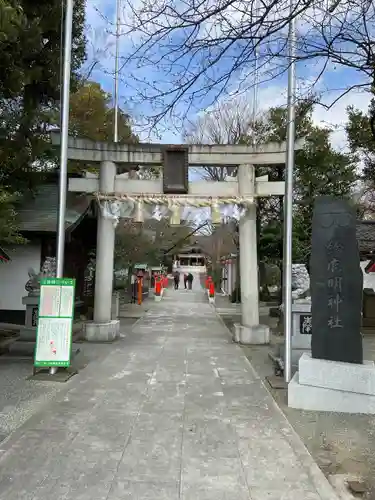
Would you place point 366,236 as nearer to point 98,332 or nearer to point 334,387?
point 98,332

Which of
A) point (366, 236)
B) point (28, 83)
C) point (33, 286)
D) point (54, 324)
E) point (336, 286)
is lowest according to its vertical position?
point (54, 324)

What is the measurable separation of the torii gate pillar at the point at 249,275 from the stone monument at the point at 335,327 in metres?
5.50

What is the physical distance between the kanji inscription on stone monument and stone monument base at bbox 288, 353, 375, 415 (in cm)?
24

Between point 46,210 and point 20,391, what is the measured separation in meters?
8.94

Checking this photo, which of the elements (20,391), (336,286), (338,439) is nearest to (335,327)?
(336,286)

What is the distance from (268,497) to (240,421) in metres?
2.13

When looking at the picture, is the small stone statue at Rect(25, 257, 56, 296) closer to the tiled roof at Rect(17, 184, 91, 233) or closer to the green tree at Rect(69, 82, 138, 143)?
the tiled roof at Rect(17, 184, 91, 233)

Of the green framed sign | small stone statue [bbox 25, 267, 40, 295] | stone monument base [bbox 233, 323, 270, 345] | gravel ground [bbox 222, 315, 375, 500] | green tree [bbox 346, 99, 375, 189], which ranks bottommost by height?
gravel ground [bbox 222, 315, 375, 500]

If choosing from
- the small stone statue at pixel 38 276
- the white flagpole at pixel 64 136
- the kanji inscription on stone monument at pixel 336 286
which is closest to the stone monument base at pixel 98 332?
the small stone statue at pixel 38 276

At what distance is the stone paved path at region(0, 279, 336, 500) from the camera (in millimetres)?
4062

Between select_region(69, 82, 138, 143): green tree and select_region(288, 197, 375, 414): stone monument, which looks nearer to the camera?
select_region(288, 197, 375, 414): stone monument

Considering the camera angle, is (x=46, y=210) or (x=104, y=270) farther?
(x=46, y=210)

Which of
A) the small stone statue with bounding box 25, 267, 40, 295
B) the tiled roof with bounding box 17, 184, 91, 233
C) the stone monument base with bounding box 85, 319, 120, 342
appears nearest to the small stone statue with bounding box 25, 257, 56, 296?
the small stone statue with bounding box 25, 267, 40, 295

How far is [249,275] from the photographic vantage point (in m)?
12.8
